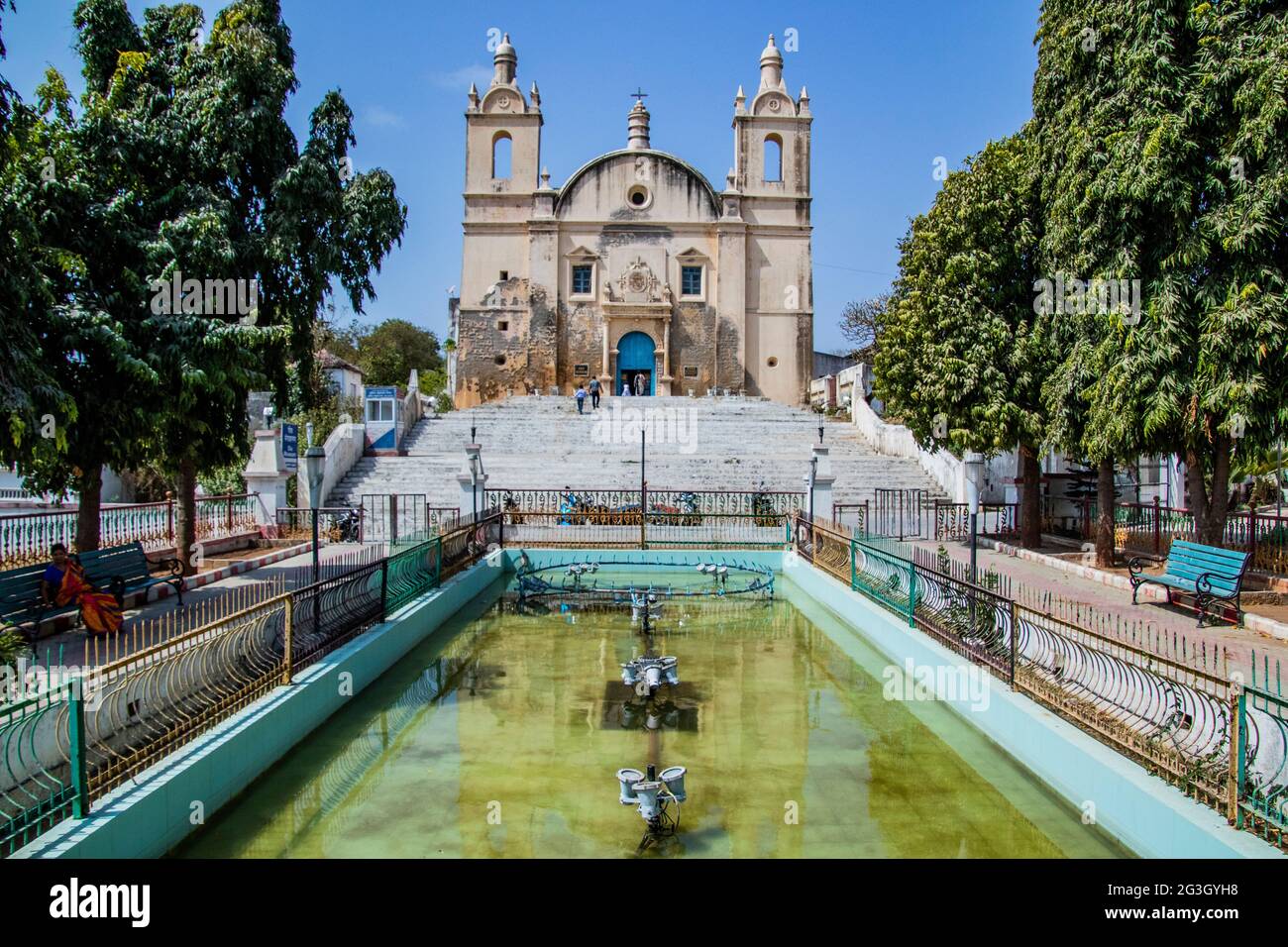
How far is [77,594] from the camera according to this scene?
9.16 meters

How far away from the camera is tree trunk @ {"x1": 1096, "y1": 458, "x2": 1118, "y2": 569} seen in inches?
581

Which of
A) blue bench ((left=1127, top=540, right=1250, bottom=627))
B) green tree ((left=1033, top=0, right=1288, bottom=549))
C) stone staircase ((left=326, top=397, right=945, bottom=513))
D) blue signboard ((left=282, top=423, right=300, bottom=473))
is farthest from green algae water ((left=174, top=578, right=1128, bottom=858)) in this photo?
stone staircase ((left=326, top=397, right=945, bottom=513))

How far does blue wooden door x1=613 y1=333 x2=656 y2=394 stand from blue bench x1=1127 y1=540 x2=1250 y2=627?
29.0 metres

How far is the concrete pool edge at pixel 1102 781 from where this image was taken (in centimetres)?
468

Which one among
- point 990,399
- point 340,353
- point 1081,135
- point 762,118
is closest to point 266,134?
point 1081,135

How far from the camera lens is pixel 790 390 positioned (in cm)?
4019

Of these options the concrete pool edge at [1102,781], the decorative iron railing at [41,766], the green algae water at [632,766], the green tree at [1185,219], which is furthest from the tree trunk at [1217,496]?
the decorative iron railing at [41,766]

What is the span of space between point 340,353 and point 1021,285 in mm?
41406

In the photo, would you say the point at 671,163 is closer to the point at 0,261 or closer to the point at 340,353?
the point at 340,353

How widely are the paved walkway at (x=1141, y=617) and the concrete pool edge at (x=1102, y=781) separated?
0.94 metres

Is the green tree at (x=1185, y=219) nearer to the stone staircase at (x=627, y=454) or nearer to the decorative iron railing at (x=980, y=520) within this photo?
the decorative iron railing at (x=980, y=520)

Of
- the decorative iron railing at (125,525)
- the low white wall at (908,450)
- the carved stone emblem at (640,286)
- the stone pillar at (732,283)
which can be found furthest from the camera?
the stone pillar at (732,283)

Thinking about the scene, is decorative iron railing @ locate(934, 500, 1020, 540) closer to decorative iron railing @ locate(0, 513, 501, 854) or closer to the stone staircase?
the stone staircase

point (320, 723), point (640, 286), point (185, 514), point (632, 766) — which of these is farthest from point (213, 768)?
point (640, 286)
